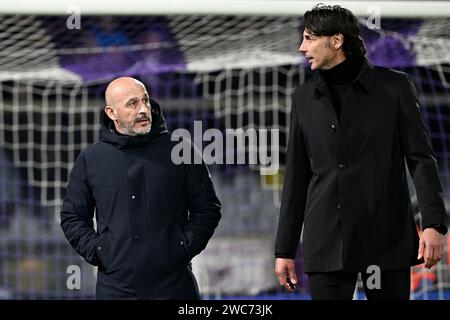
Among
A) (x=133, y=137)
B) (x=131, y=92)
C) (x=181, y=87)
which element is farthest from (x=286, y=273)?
(x=181, y=87)

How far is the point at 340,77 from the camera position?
3.27 meters

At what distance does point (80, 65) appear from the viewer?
288 inches

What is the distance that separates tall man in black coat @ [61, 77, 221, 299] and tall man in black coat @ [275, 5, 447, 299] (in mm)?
371

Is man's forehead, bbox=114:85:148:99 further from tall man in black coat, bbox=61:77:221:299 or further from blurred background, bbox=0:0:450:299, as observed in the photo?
blurred background, bbox=0:0:450:299

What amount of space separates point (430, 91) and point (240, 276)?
2885 mm

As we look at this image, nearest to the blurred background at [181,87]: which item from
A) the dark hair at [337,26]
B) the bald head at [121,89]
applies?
the bald head at [121,89]

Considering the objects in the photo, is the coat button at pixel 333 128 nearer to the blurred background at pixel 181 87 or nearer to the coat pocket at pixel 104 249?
the coat pocket at pixel 104 249

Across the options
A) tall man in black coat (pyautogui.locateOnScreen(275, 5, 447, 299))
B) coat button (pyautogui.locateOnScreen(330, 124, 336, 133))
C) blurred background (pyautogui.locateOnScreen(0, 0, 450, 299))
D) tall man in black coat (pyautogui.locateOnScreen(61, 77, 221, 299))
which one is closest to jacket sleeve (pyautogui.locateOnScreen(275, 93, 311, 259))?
tall man in black coat (pyautogui.locateOnScreen(275, 5, 447, 299))

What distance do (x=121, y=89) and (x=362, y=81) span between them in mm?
870

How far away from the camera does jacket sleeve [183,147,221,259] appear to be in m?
3.50

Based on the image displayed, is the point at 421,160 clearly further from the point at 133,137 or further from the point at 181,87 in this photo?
the point at 181,87

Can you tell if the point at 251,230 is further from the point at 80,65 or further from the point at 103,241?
the point at 103,241

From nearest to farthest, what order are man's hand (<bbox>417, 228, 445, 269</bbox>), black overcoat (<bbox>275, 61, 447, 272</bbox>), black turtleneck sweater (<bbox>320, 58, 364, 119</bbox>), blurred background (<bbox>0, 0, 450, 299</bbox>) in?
man's hand (<bbox>417, 228, 445, 269</bbox>), black overcoat (<bbox>275, 61, 447, 272</bbox>), black turtleneck sweater (<bbox>320, 58, 364, 119</bbox>), blurred background (<bbox>0, 0, 450, 299</bbox>)
